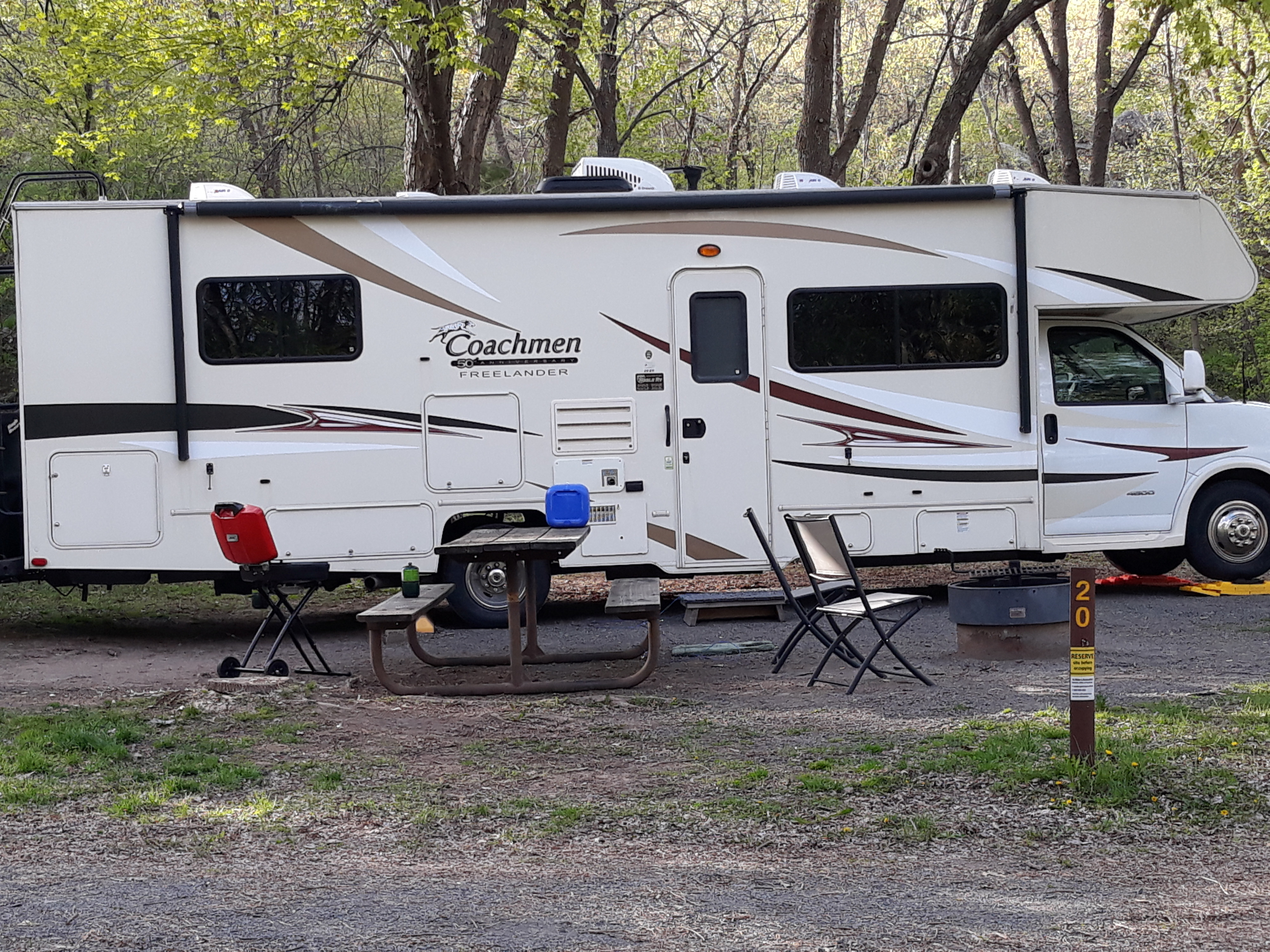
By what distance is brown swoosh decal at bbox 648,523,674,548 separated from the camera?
9383mm

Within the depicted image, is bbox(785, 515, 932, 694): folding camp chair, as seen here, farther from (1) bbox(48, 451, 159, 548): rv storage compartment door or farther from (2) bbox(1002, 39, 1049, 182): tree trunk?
(2) bbox(1002, 39, 1049, 182): tree trunk

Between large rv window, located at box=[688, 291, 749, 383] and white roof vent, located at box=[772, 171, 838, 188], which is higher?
white roof vent, located at box=[772, 171, 838, 188]

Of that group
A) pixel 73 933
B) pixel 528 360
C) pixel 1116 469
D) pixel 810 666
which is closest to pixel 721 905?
pixel 73 933

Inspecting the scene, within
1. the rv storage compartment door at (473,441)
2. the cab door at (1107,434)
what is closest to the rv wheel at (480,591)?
the rv storage compartment door at (473,441)

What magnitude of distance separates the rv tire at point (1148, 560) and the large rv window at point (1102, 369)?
4.73 ft

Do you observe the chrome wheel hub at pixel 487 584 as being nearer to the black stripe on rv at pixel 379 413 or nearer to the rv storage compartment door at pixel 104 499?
the black stripe on rv at pixel 379 413

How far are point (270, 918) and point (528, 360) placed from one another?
6.02m

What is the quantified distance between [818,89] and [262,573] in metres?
9.00

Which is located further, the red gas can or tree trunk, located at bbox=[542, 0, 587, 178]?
tree trunk, located at bbox=[542, 0, 587, 178]

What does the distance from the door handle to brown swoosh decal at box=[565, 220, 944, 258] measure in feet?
4.33

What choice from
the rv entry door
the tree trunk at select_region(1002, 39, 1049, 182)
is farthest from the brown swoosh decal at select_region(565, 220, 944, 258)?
the tree trunk at select_region(1002, 39, 1049, 182)

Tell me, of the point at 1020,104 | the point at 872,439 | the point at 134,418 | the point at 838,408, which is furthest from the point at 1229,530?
the point at 1020,104

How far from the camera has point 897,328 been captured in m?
9.55

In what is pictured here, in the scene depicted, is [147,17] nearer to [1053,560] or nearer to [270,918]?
[1053,560]
